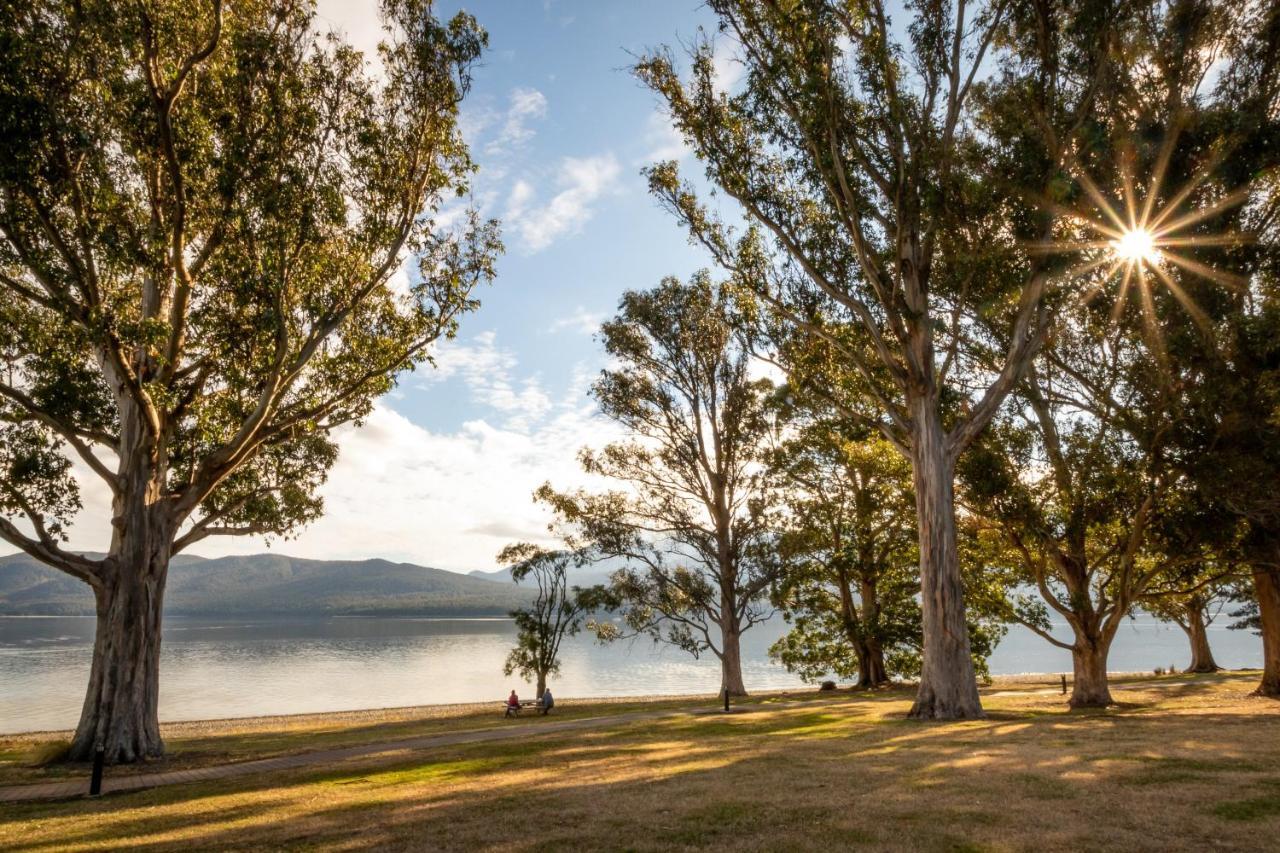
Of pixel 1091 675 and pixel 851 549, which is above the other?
pixel 851 549

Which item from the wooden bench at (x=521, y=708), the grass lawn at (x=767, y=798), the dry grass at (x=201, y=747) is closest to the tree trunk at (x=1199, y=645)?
the grass lawn at (x=767, y=798)

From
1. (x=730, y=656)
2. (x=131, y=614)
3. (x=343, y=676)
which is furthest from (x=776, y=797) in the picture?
(x=343, y=676)

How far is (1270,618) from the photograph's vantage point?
2094cm

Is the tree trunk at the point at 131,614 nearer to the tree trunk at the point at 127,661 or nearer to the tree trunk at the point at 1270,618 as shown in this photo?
the tree trunk at the point at 127,661

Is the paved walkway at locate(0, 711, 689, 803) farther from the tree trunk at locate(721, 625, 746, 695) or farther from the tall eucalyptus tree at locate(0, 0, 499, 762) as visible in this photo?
the tree trunk at locate(721, 625, 746, 695)

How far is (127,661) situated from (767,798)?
15471 mm

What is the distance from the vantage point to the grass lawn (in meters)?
6.27

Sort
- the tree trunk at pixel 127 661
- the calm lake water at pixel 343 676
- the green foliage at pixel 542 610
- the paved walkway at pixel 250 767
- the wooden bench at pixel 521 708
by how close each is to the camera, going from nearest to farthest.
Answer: the paved walkway at pixel 250 767 < the tree trunk at pixel 127 661 < the wooden bench at pixel 521 708 < the green foliage at pixel 542 610 < the calm lake water at pixel 343 676

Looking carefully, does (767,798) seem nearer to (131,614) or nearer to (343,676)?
(131,614)

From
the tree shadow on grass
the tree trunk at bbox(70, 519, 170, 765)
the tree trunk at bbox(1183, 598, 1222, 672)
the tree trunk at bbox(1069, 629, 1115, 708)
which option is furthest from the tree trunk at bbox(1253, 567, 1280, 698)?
the tree trunk at bbox(70, 519, 170, 765)

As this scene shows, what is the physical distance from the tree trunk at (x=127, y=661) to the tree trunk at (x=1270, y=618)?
1177 inches

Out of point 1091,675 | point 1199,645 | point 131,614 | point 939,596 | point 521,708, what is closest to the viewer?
point 131,614

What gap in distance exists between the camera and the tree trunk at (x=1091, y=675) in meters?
20.7

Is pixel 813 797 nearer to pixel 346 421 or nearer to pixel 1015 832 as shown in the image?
pixel 1015 832
